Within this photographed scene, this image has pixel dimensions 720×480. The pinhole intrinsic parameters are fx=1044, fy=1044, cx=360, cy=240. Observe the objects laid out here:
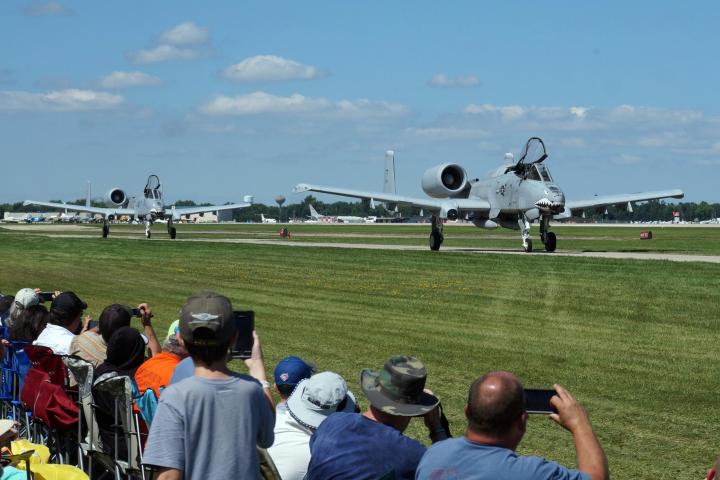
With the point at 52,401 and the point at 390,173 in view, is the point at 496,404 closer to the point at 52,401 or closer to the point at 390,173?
the point at 52,401

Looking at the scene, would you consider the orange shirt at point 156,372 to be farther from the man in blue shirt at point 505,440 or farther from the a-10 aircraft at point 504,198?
the a-10 aircraft at point 504,198

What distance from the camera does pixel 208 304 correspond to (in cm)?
467

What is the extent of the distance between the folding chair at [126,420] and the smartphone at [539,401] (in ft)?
9.85

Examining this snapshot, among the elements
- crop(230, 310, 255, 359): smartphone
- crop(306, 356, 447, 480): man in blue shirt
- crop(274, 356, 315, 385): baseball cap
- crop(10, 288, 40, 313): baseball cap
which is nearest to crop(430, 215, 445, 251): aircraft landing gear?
crop(10, 288, 40, 313): baseball cap

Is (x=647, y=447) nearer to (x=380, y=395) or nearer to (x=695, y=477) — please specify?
(x=695, y=477)

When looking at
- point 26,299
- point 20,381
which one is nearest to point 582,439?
point 20,381

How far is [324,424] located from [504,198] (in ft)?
127

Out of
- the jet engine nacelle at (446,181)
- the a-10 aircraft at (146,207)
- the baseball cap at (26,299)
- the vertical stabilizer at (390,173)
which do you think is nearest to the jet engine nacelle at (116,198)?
the a-10 aircraft at (146,207)

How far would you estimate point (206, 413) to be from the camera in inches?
184

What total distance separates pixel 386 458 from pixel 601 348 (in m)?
11.9

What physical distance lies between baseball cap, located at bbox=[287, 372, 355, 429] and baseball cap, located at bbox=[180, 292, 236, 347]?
1304 millimetres

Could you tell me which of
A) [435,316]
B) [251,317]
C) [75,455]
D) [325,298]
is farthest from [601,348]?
[251,317]

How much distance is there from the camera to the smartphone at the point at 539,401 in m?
4.32

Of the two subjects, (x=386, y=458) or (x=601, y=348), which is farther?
(x=601, y=348)
